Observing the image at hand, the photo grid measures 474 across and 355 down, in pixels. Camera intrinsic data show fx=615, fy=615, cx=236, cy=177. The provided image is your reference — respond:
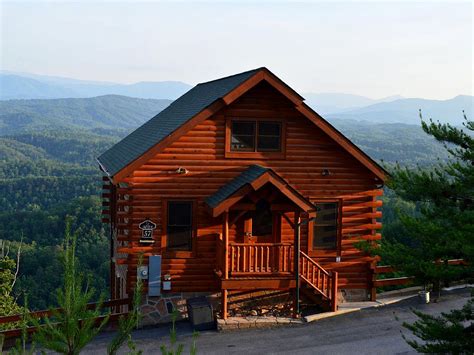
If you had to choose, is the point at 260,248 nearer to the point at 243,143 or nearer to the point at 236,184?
the point at 236,184

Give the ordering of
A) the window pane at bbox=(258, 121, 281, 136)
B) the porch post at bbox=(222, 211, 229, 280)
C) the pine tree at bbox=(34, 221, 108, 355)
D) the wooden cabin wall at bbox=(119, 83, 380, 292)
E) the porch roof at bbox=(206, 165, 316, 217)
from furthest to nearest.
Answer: the window pane at bbox=(258, 121, 281, 136) < the wooden cabin wall at bbox=(119, 83, 380, 292) < the porch post at bbox=(222, 211, 229, 280) < the porch roof at bbox=(206, 165, 316, 217) < the pine tree at bbox=(34, 221, 108, 355)

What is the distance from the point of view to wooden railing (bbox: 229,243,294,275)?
1748 cm

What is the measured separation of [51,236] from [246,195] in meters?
75.8

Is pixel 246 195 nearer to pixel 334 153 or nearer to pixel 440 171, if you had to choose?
pixel 334 153

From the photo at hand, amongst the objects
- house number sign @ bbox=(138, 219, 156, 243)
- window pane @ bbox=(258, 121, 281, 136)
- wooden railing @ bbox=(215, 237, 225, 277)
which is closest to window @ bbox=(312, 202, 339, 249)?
window pane @ bbox=(258, 121, 281, 136)

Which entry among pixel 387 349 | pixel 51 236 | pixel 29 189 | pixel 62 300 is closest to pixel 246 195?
pixel 387 349

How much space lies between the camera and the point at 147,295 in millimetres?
18125

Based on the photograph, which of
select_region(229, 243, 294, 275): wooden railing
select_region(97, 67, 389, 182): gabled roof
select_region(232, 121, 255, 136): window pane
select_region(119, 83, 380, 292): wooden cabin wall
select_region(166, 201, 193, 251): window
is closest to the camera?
select_region(229, 243, 294, 275): wooden railing

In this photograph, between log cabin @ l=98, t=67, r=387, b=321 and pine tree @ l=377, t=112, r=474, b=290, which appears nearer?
pine tree @ l=377, t=112, r=474, b=290

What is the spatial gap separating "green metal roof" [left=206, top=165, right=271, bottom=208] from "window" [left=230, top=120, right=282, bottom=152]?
2.32ft

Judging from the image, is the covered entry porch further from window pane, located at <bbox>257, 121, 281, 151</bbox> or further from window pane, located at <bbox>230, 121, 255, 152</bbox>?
window pane, located at <bbox>257, 121, 281, 151</bbox>

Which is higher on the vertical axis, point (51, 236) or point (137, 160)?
point (137, 160)

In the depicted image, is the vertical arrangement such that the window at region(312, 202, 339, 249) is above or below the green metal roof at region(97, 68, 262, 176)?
below

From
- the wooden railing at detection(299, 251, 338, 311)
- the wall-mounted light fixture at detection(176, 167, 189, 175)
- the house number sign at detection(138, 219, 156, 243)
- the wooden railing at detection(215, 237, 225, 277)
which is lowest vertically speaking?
the wooden railing at detection(299, 251, 338, 311)
